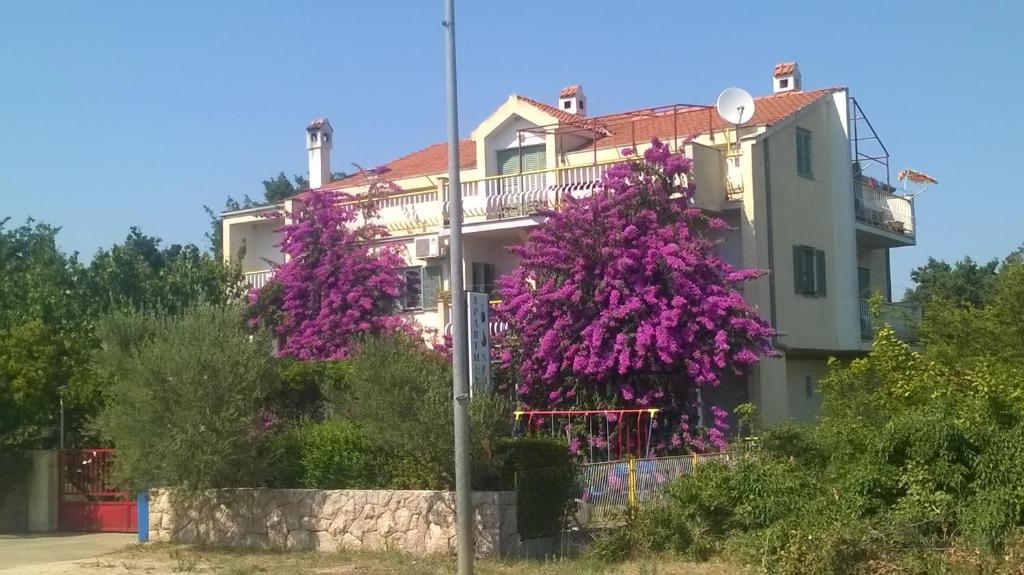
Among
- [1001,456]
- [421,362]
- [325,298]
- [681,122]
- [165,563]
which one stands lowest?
[165,563]

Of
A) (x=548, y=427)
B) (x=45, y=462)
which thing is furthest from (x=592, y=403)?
(x=45, y=462)

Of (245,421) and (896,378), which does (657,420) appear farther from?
(245,421)

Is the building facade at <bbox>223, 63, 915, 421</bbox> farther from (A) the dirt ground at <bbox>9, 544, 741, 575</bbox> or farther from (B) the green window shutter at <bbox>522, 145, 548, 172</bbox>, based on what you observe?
(A) the dirt ground at <bbox>9, 544, 741, 575</bbox>

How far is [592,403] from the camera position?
25.5 m

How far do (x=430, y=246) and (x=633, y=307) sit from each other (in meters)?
6.87

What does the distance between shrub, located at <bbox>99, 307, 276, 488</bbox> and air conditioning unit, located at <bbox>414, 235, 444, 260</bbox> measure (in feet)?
33.1

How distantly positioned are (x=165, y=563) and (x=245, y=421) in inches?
96.9

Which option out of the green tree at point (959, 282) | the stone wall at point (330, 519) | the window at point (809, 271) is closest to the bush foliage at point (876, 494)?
the stone wall at point (330, 519)

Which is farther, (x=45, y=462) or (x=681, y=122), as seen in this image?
(x=681, y=122)

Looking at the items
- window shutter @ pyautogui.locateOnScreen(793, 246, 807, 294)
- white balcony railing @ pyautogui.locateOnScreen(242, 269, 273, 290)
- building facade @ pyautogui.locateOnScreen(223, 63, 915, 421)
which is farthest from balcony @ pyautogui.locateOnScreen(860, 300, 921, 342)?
white balcony railing @ pyautogui.locateOnScreen(242, 269, 273, 290)

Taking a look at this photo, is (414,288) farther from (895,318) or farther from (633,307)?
(895,318)

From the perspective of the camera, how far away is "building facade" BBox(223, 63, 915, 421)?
27594 mm

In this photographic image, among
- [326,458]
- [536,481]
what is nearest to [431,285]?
[326,458]

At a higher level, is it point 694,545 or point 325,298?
point 325,298
